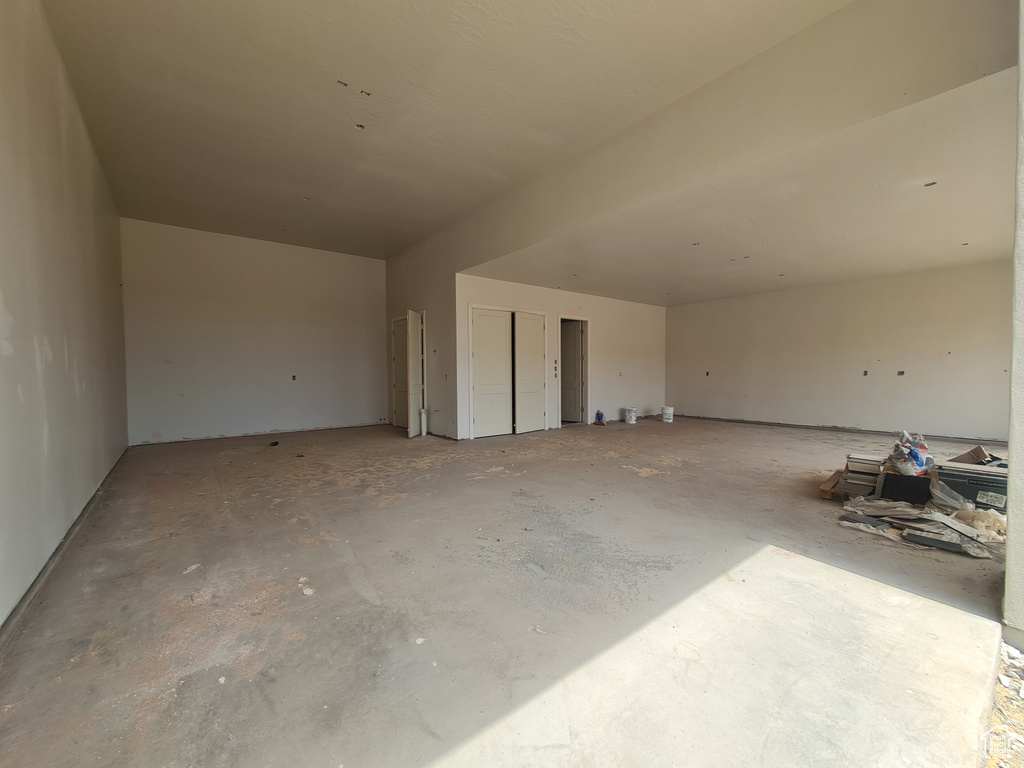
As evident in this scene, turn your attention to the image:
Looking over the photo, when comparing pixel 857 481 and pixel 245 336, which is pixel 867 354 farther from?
pixel 245 336

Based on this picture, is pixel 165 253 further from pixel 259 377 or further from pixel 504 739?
pixel 504 739

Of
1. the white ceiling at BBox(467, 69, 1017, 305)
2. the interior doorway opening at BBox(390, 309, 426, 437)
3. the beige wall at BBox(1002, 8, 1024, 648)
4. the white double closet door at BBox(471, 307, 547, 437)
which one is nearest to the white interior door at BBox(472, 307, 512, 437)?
the white double closet door at BBox(471, 307, 547, 437)

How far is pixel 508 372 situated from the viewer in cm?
721

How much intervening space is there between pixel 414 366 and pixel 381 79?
4487 mm

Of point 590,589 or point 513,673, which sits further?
point 590,589

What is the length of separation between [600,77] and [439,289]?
4167 mm

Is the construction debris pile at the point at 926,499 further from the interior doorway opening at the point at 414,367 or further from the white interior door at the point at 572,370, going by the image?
the interior doorway opening at the point at 414,367

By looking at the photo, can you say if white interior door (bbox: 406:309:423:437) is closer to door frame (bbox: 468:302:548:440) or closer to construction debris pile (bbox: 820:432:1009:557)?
door frame (bbox: 468:302:548:440)

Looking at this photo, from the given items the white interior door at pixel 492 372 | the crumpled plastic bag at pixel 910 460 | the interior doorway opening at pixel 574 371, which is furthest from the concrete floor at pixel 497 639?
the interior doorway opening at pixel 574 371

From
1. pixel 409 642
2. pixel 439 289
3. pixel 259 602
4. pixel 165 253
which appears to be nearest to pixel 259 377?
pixel 165 253

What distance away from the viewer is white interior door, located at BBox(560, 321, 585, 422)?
864 centimetres

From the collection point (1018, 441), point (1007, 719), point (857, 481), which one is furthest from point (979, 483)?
point (1007, 719)

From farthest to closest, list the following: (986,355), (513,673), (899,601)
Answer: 1. (986,355)
2. (899,601)
3. (513,673)

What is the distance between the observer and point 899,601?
2.02 metres
